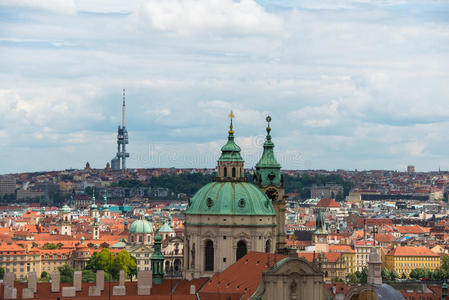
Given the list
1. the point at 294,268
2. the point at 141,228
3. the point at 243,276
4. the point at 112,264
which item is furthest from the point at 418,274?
the point at 294,268

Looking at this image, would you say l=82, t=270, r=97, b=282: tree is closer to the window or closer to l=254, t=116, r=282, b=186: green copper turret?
l=254, t=116, r=282, b=186: green copper turret

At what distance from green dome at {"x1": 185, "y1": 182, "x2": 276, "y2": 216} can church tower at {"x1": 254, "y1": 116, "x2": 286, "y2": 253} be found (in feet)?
17.2

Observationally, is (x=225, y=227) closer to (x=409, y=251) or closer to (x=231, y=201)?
(x=231, y=201)

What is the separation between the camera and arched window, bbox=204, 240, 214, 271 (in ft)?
229

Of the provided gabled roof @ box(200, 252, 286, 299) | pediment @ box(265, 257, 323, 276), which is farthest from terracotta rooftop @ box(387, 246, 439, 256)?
pediment @ box(265, 257, 323, 276)

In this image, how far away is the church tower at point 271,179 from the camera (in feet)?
252

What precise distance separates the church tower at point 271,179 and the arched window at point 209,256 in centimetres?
693

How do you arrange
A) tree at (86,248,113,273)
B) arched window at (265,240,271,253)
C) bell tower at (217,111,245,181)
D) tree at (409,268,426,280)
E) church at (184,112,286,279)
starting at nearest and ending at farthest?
church at (184,112,286,279) < arched window at (265,240,271,253) < bell tower at (217,111,245,181) < tree at (86,248,113,273) < tree at (409,268,426,280)

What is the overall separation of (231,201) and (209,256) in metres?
3.37

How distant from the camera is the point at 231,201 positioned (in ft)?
230

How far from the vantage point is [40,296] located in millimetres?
61031

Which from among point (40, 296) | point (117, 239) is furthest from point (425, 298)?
point (117, 239)

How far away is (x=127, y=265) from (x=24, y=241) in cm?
3146

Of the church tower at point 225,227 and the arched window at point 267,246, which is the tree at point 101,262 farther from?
the arched window at point 267,246
